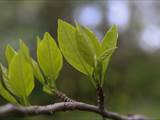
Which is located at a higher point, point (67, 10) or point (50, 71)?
point (50, 71)

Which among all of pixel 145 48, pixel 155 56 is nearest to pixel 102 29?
pixel 145 48

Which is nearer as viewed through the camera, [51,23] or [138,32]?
[51,23]

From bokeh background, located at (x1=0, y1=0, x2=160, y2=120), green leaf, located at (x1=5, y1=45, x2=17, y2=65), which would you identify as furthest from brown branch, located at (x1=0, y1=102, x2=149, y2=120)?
bokeh background, located at (x1=0, y1=0, x2=160, y2=120)

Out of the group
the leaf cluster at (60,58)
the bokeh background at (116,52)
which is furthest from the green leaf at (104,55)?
the bokeh background at (116,52)

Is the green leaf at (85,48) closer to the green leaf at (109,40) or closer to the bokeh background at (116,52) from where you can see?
the green leaf at (109,40)

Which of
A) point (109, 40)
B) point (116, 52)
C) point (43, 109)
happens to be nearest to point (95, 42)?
point (109, 40)

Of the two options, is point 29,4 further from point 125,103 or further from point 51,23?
point 125,103

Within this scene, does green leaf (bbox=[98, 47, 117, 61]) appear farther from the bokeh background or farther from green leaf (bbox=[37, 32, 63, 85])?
the bokeh background
